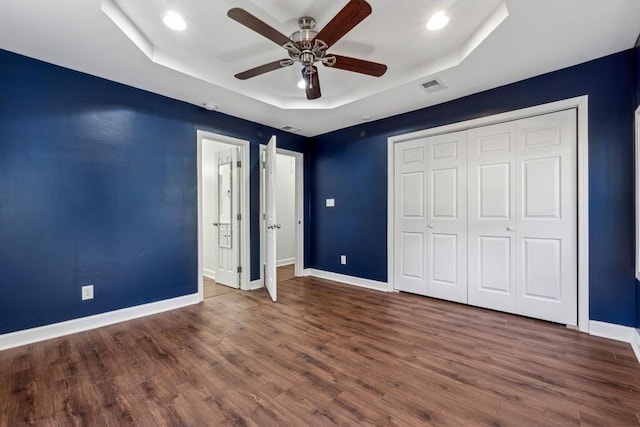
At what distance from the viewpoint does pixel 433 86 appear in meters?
2.97

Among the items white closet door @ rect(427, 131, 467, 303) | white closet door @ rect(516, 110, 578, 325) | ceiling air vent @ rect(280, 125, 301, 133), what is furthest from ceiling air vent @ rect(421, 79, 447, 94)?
ceiling air vent @ rect(280, 125, 301, 133)

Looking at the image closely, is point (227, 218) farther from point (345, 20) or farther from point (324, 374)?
point (345, 20)

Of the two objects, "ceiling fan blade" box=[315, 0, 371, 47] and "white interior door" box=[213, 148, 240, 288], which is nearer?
"ceiling fan blade" box=[315, 0, 371, 47]

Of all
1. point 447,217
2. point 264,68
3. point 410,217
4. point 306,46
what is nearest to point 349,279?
point 410,217

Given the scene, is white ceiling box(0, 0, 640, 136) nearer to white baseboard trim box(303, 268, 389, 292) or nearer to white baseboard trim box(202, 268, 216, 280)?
white baseboard trim box(303, 268, 389, 292)

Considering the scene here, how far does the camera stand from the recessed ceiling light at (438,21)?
2.07 metres

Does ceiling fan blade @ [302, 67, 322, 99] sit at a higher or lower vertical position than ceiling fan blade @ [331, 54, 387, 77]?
lower

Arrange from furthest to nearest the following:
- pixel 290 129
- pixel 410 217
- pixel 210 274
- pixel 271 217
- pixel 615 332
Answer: pixel 210 274 < pixel 290 129 < pixel 410 217 < pixel 271 217 < pixel 615 332

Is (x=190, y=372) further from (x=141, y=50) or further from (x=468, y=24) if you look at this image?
(x=468, y=24)

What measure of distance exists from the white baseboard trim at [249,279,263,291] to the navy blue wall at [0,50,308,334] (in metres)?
0.88

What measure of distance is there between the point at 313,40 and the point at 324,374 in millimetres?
2318

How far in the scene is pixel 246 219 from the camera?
4.02m

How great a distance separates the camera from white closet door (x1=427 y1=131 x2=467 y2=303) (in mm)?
3297

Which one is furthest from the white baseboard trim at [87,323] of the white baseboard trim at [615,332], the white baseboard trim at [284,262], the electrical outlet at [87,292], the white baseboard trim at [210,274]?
the white baseboard trim at [615,332]
